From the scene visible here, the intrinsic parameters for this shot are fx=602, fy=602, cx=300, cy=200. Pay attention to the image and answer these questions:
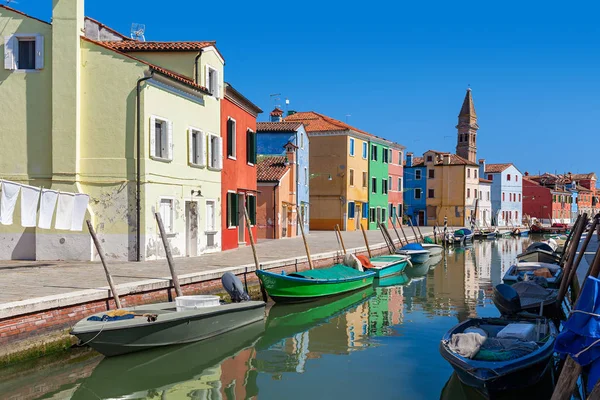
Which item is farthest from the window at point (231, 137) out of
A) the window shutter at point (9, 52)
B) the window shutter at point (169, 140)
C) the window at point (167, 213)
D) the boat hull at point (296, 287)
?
the window shutter at point (9, 52)

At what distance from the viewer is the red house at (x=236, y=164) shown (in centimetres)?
2355

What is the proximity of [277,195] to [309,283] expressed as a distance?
1501cm

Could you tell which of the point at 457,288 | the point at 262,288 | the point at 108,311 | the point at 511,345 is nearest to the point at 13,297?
the point at 108,311

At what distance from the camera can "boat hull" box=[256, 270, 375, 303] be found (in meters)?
16.4

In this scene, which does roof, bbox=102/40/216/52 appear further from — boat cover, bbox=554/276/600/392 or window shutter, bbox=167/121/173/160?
boat cover, bbox=554/276/600/392

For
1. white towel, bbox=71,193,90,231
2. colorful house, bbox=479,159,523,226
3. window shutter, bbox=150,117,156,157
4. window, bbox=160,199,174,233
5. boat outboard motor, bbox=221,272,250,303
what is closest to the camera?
boat outboard motor, bbox=221,272,250,303

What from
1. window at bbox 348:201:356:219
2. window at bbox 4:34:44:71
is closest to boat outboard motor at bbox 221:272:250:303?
window at bbox 4:34:44:71

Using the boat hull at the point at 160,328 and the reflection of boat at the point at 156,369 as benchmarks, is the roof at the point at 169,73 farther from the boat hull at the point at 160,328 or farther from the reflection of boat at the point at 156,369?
the reflection of boat at the point at 156,369

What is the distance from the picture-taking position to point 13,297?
424 inches

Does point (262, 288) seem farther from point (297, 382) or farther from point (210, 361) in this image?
point (297, 382)

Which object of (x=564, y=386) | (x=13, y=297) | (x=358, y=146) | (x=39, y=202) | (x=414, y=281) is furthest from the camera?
(x=358, y=146)

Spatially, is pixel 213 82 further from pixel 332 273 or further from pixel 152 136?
pixel 332 273

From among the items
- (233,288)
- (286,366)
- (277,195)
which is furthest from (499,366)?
(277,195)

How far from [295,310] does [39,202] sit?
718 cm
